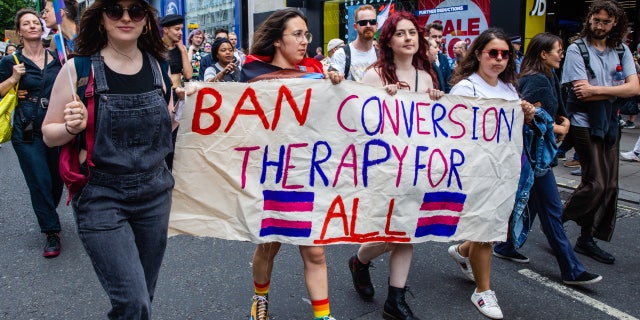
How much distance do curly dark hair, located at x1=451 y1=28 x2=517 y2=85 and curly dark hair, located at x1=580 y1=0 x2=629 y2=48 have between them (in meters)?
1.20

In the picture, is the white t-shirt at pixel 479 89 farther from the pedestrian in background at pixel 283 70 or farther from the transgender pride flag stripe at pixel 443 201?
the pedestrian in background at pixel 283 70

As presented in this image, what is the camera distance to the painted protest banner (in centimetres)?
293

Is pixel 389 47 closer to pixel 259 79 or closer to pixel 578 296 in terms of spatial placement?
pixel 259 79

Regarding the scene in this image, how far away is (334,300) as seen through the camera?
140 inches

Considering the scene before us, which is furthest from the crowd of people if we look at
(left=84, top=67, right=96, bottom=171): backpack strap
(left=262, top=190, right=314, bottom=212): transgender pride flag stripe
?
(left=262, top=190, right=314, bottom=212): transgender pride flag stripe

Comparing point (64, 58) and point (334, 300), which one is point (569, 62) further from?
point (64, 58)

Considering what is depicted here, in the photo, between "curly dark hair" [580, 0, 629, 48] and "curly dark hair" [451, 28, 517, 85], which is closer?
"curly dark hair" [451, 28, 517, 85]

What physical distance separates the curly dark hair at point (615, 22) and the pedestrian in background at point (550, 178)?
527mm

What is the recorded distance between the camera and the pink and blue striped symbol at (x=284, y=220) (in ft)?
9.72

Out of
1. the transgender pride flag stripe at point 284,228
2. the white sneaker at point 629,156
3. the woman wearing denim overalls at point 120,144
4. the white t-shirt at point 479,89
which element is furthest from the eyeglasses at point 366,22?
the white sneaker at point 629,156

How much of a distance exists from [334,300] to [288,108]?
135cm

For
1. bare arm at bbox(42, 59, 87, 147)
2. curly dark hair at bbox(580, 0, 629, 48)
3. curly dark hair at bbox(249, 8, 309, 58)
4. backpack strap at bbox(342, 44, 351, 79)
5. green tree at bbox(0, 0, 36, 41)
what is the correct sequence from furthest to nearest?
1. green tree at bbox(0, 0, 36, 41)
2. backpack strap at bbox(342, 44, 351, 79)
3. curly dark hair at bbox(580, 0, 629, 48)
4. curly dark hair at bbox(249, 8, 309, 58)
5. bare arm at bbox(42, 59, 87, 147)

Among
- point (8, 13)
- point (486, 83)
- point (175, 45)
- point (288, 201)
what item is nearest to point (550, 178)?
point (486, 83)

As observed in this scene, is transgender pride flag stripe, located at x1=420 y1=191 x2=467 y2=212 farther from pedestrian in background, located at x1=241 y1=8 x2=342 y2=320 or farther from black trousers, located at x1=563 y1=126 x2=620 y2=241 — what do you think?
black trousers, located at x1=563 y1=126 x2=620 y2=241
